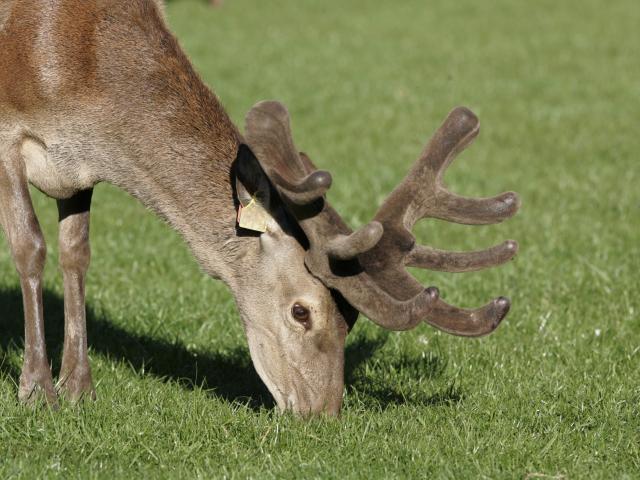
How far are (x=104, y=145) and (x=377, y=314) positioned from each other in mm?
1726

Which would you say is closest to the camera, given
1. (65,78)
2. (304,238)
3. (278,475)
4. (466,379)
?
(278,475)

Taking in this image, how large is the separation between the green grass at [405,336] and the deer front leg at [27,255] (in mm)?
217

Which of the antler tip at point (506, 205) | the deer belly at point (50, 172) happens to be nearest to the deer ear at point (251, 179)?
the deer belly at point (50, 172)

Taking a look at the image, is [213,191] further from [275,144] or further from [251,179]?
[275,144]

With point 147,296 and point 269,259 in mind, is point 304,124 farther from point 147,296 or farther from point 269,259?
point 269,259

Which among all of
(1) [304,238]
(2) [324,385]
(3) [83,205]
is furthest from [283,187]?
(3) [83,205]

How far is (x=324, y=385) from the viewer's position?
5500mm

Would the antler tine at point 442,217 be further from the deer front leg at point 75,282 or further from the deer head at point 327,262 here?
Answer: the deer front leg at point 75,282

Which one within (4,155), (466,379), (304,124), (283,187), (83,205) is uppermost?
(283,187)

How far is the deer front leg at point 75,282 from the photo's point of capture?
20.8 ft

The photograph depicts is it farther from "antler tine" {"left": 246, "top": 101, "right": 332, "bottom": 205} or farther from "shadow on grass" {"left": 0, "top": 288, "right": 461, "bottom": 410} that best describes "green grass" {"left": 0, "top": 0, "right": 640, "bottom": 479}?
"antler tine" {"left": 246, "top": 101, "right": 332, "bottom": 205}

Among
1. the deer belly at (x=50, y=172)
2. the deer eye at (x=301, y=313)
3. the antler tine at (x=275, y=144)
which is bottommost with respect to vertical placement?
the deer eye at (x=301, y=313)

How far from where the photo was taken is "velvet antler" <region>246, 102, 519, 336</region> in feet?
16.6

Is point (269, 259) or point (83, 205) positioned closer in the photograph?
point (269, 259)
